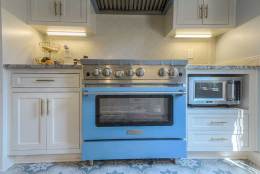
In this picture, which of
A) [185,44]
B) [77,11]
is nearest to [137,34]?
[185,44]

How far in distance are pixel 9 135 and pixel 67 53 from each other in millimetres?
1266

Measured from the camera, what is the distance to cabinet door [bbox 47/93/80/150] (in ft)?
5.77

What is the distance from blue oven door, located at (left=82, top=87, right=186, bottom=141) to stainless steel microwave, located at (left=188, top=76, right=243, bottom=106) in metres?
0.22

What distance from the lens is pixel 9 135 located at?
5.64 ft

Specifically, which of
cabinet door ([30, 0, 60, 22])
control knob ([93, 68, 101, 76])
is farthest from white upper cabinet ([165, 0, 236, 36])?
cabinet door ([30, 0, 60, 22])

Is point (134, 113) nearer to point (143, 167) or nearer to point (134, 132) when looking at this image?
point (134, 132)

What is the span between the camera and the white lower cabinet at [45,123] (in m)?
1.73

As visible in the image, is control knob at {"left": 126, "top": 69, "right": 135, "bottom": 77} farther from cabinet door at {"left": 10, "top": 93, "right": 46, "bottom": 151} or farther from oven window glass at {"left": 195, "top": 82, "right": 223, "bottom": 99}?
cabinet door at {"left": 10, "top": 93, "right": 46, "bottom": 151}

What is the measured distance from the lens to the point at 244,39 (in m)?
2.05

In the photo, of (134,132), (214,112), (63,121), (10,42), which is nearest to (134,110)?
(134,132)

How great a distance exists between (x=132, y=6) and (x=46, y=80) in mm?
1464

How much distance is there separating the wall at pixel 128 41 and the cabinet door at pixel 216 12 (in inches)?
19.1

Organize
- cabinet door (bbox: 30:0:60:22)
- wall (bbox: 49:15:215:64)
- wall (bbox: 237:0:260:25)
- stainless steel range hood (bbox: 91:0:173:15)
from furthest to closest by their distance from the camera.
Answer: wall (bbox: 49:15:215:64), stainless steel range hood (bbox: 91:0:173:15), cabinet door (bbox: 30:0:60:22), wall (bbox: 237:0:260:25)

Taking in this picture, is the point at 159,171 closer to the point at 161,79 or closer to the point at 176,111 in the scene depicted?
the point at 176,111
